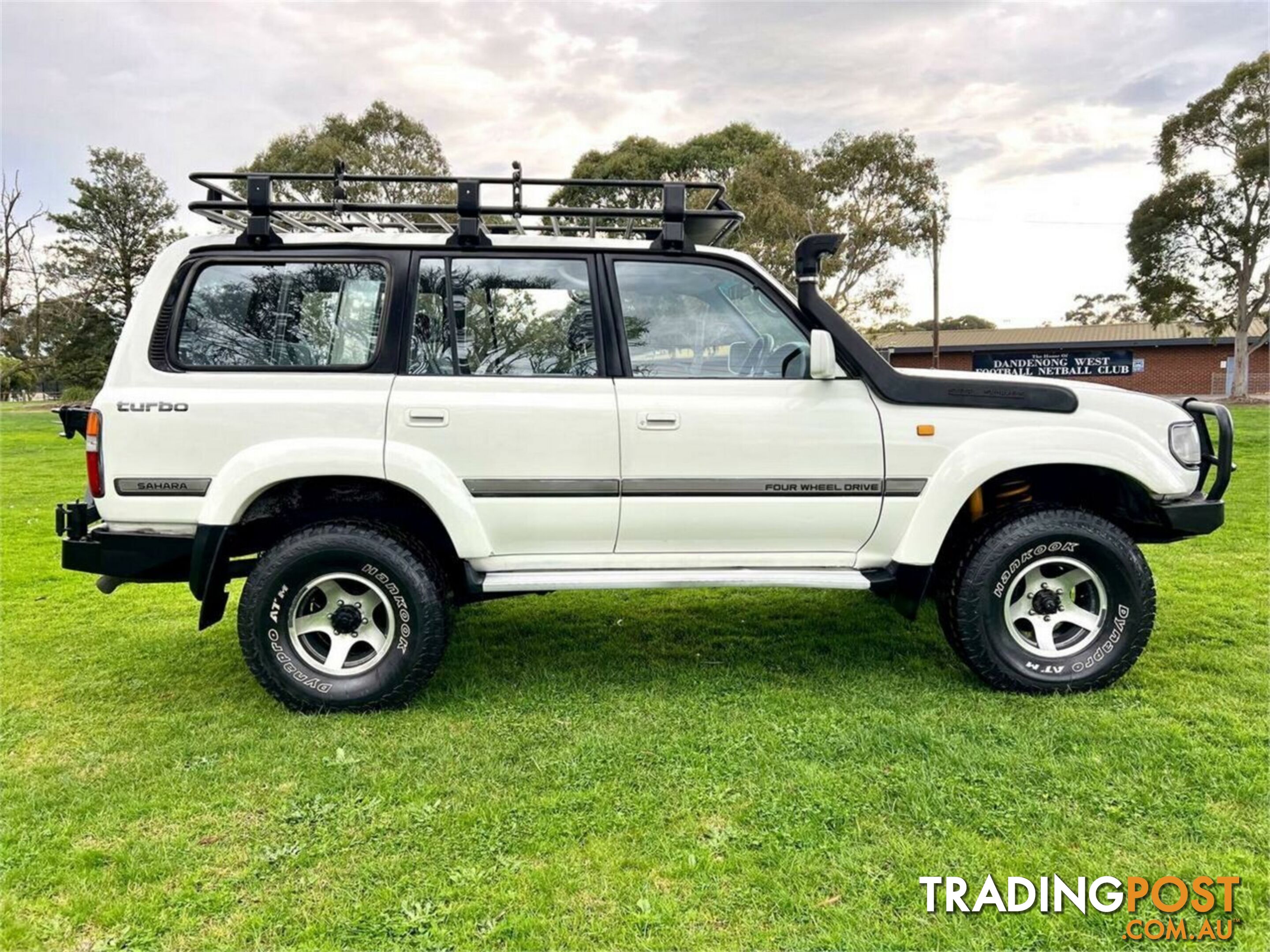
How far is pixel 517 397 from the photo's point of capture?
11.3 ft

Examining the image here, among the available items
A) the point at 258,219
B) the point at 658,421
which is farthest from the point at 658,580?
the point at 258,219

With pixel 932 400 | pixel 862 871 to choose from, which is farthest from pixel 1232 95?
pixel 862 871

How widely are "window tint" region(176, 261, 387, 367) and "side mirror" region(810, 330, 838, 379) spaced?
74.6 inches

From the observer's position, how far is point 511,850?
97.4 inches

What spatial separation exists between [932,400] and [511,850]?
97.9 inches

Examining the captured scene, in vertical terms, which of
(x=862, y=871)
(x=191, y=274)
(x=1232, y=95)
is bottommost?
(x=862, y=871)

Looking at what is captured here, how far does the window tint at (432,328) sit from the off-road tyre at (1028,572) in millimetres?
2517

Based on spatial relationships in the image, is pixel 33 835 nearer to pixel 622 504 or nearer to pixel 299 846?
pixel 299 846

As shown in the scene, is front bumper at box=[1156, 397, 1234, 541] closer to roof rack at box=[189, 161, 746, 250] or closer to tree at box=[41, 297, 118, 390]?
roof rack at box=[189, 161, 746, 250]

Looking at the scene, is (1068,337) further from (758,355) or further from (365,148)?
(758,355)

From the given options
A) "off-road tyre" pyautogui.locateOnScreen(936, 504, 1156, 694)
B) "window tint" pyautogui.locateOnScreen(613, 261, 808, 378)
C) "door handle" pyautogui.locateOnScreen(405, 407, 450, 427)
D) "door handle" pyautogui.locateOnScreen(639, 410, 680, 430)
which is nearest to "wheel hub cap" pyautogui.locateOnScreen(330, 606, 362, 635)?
"door handle" pyautogui.locateOnScreen(405, 407, 450, 427)

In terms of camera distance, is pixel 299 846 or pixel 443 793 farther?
pixel 443 793

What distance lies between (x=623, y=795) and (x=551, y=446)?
1.44m

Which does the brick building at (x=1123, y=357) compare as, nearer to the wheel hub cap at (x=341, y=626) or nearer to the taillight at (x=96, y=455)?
the wheel hub cap at (x=341, y=626)
